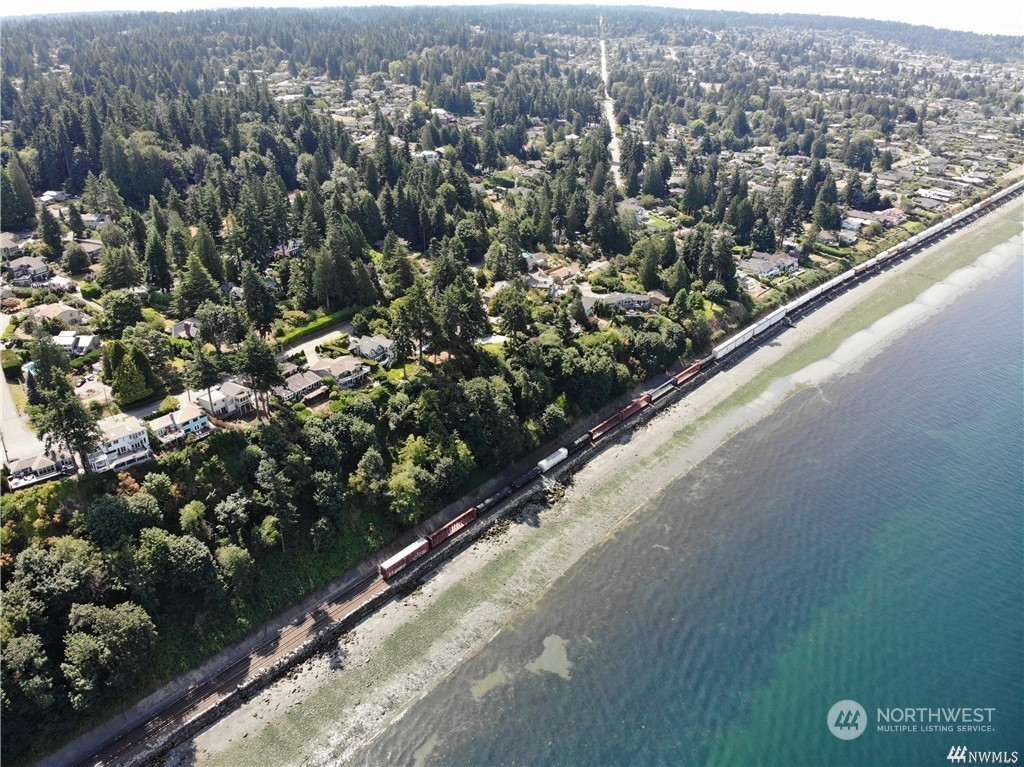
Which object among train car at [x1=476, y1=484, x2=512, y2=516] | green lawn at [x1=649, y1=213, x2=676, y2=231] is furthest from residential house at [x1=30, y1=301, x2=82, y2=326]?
green lawn at [x1=649, y1=213, x2=676, y2=231]

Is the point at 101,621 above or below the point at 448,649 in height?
above

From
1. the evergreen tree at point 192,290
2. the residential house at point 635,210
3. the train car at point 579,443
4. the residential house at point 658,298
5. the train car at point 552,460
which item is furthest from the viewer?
the residential house at point 635,210

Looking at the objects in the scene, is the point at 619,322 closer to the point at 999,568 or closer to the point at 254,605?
the point at 999,568

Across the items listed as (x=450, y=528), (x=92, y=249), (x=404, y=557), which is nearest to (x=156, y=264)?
(x=92, y=249)

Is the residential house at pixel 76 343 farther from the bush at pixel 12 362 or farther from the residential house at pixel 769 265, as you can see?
the residential house at pixel 769 265

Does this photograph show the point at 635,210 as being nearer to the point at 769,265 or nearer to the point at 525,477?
the point at 769,265

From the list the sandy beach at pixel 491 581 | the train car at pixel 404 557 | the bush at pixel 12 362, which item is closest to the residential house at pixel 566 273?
the sandy beach at pixel 491 581

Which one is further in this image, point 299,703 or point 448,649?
point 448,649

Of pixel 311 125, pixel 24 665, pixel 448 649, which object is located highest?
pixel 311 125

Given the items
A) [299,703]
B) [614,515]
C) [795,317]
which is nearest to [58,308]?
[299,703]
